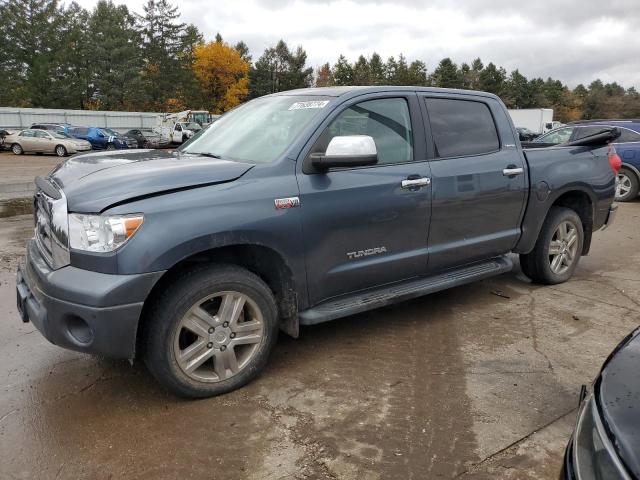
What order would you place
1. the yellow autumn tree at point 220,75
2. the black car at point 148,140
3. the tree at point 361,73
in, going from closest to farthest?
1. the black car at point 148,140
2. the yellow autumn tree at point 220,75
3. the tree at point 361,73

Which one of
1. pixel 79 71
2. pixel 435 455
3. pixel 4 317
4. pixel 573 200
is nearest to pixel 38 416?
pixel 4 317

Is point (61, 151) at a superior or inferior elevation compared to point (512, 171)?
inferior

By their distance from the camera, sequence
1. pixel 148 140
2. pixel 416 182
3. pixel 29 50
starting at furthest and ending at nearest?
pixel 29 50 < pixel 148 140 < pixel 416 182

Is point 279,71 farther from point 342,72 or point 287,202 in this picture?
point 287,202

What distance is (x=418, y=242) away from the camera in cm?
394

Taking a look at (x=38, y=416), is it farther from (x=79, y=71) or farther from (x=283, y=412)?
(x=79, y=71)

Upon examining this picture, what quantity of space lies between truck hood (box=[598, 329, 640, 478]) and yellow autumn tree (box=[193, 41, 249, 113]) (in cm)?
6166

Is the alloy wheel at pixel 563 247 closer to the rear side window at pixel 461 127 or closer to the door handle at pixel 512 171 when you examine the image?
the door handle at pixel 512 171

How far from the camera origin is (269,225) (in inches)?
125

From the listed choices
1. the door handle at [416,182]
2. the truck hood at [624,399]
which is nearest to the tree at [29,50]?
the door handle at [416,182]

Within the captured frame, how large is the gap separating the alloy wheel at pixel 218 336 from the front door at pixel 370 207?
0.49 m

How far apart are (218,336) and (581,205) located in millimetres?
4150

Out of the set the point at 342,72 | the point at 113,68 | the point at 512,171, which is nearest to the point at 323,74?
the point at 342,72

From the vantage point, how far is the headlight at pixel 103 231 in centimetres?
274
